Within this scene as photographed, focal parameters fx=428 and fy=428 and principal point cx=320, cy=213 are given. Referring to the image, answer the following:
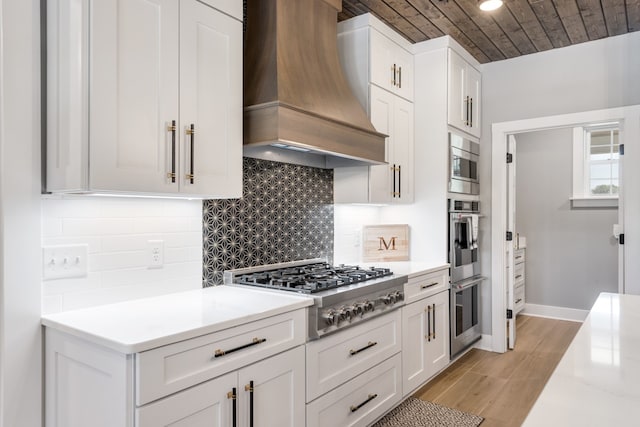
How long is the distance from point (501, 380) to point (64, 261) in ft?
9.96

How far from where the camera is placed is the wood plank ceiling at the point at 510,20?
9.48 ft

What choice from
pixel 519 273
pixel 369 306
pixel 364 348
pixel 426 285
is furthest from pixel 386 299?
pixel 519 273

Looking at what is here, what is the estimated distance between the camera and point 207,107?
74.9 inches

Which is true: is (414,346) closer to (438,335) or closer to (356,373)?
(438,335)

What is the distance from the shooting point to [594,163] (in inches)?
193

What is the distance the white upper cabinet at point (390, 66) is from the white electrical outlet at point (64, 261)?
2144 millimetres

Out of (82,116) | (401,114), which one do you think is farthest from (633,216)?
(82,116)

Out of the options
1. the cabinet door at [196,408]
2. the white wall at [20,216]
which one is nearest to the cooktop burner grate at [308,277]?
the cabinet door at [196,408]

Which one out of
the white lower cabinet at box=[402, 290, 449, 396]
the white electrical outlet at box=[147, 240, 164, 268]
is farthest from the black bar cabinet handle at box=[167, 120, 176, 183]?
the white lower cabinet at box=[402, 290, 449, 396]

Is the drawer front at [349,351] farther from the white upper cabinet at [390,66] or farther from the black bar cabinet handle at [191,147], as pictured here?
the white upper cabinet at [390,66]

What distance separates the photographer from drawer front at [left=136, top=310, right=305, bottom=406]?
1338 mm

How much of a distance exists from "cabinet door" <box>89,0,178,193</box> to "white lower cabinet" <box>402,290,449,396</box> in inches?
71.4

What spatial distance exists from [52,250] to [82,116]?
57 cm

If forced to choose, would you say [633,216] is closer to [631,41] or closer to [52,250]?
[631,41]
